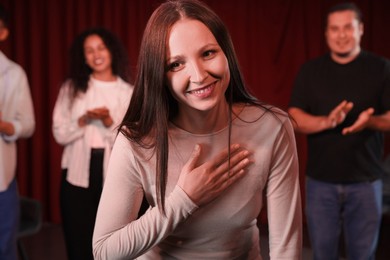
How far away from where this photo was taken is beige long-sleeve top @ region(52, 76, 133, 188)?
3.17 metres

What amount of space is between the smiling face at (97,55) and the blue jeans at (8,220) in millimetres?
884

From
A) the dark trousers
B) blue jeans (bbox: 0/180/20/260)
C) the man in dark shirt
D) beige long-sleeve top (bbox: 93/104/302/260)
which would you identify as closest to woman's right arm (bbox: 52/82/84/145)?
the dark trousers

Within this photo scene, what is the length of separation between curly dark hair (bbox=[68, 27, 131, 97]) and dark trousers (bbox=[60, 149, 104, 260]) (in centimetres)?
51

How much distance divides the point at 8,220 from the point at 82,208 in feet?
1.40

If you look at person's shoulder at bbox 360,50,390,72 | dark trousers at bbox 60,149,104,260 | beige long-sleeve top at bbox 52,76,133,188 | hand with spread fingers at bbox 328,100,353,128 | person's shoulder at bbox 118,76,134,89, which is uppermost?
person's shoulder at bbox 360,50,390,72

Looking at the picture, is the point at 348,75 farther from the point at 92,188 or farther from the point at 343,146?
the point at 92,188

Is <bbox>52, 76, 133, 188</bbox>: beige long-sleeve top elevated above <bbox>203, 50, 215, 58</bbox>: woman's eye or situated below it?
below

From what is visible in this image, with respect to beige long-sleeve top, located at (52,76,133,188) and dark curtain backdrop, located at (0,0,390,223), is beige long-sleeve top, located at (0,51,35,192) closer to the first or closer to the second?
beige long-sleeve top, located at (52,76,133,188)

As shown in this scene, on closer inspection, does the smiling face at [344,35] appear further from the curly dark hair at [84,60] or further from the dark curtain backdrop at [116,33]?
the dark curtain backdrop at [116,33]

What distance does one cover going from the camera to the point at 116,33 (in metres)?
5.14

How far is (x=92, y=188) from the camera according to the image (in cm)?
314

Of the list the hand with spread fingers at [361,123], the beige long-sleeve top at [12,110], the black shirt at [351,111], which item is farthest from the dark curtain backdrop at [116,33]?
the hand with spread fingers at [361,123]

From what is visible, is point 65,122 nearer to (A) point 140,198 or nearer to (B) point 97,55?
(B) point 97,55

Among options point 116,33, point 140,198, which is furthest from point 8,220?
point 116,33
